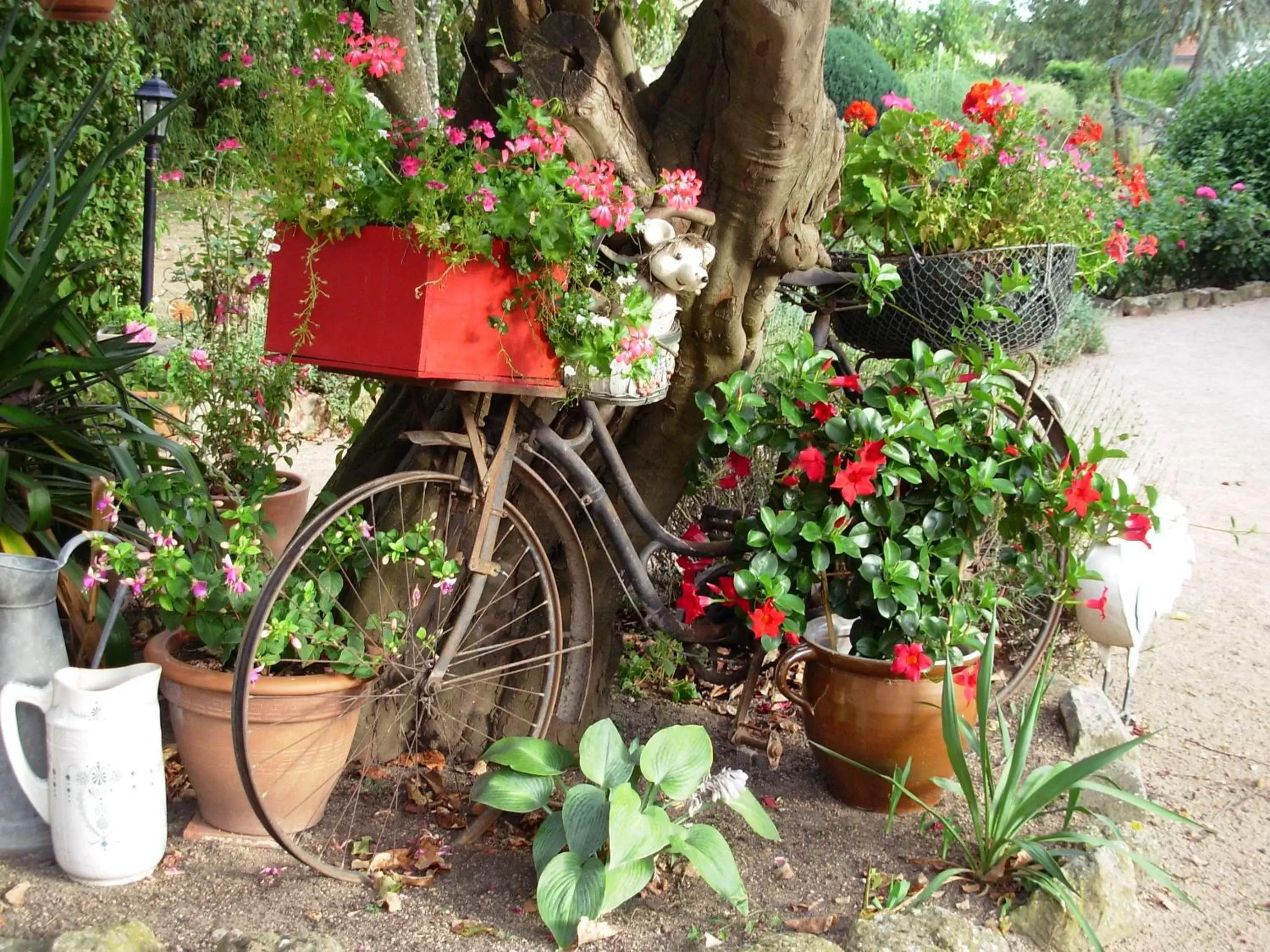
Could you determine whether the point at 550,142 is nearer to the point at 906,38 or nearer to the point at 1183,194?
the point at 1183,194

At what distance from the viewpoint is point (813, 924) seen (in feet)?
7.93

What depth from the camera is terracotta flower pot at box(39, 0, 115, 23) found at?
365 centimetres

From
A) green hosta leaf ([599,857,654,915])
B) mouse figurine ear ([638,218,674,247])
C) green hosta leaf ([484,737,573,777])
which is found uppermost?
mouse figurine ear ([638,218,674,247])

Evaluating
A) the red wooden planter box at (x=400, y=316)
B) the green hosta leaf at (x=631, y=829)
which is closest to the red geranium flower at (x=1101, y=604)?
the green hosta leaf at (x=631, y=829)

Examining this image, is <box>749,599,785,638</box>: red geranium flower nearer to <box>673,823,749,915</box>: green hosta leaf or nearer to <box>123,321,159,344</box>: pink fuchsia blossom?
<box>673,823,749,915</box>: green hosta leaf

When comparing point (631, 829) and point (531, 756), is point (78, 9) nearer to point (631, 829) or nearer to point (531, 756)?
point (531, 756)

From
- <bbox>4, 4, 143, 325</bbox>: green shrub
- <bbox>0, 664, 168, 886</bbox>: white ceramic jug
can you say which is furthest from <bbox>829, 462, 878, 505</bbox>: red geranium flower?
<bbox>4, 4, 143, 325</bbox>: green shrub

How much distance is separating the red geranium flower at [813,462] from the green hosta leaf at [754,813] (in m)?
0.80

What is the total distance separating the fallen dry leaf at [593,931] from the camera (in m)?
2.28

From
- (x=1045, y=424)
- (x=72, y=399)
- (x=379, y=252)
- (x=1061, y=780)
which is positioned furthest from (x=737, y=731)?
(x=72, y=399)

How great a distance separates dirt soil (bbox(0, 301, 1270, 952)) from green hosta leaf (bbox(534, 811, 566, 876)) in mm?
117

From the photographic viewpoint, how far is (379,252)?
2.23 metres

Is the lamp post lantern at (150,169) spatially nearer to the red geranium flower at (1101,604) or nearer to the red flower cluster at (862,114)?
the red flower cluster at (862,114)

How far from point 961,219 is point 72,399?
8.84 feet
